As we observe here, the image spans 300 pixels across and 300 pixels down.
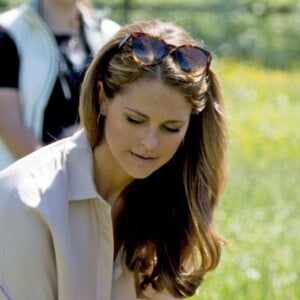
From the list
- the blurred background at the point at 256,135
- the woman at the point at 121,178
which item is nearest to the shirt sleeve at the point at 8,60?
the blurred background at the point at 256,135

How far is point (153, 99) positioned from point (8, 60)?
4.12 ft

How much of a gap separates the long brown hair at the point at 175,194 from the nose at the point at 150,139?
0.16 meters

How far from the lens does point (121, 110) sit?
3.87 metres

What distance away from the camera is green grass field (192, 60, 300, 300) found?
5867 millimetres

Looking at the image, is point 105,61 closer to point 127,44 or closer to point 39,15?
point 127,44

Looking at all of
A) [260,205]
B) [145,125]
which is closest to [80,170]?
[145,125]

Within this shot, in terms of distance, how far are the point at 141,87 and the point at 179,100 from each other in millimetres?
105

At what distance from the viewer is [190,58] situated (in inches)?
155

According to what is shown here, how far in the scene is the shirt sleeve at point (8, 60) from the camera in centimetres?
497

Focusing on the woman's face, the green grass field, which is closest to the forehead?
the woman's face

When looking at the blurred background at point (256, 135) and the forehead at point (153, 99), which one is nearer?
the forehead at point (153, 99)

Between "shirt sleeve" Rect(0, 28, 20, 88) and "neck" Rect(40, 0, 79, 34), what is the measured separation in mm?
206

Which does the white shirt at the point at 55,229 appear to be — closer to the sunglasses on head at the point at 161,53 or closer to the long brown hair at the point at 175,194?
the long brown hair at the point at 175,194

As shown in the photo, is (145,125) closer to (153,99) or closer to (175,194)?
(153,99)
